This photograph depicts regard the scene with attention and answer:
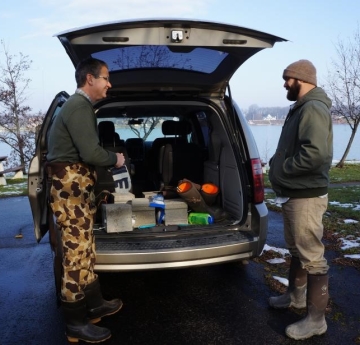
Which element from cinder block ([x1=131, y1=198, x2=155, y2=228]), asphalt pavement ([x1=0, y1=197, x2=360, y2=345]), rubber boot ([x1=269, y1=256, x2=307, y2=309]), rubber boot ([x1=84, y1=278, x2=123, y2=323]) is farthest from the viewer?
cinder block ([x1=131, y1=198, x2=155, y2=228])

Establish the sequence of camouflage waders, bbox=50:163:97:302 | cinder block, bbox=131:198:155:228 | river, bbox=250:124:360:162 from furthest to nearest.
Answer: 1. river, bbox=250:124:360:162
2. cinder block, bbox=131:198:155:228
3. camouflage waders, bbox=50:163:97:302

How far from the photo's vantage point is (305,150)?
290 centimetres

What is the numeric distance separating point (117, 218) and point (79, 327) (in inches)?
44.0

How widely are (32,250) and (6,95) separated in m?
15.2

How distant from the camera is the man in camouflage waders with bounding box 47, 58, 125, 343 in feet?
9.71

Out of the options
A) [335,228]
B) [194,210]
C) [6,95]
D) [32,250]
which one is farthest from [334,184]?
[6,95]

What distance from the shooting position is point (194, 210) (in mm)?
4500

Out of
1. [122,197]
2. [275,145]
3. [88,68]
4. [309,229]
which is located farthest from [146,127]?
[275,145]

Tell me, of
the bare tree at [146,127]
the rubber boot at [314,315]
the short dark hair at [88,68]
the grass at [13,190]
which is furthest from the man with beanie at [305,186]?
the grass at [13,190]

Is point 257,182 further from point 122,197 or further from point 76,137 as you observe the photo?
point 76,137

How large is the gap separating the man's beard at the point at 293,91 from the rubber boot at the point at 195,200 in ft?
5.35

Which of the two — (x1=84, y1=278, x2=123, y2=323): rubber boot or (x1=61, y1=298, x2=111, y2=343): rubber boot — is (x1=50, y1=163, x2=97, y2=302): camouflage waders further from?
(x1=84, y1=278, x2=123, y2=323): rubber boot

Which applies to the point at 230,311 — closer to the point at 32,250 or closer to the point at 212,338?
the point at 212,338

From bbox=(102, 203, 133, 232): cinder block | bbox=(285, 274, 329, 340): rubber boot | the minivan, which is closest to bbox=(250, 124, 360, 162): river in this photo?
the minivan
